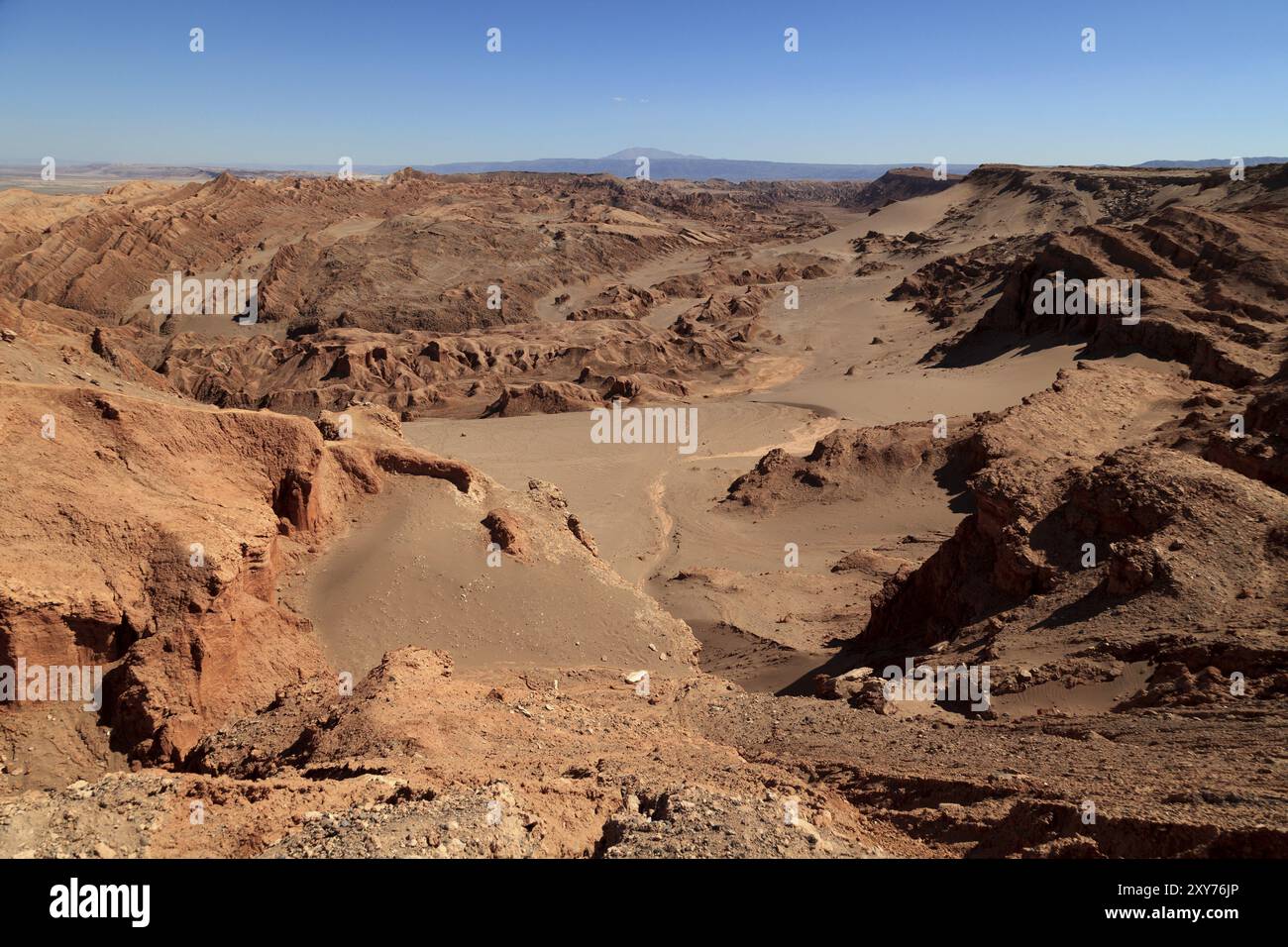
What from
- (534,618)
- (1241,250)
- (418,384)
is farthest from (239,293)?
(1241,250)

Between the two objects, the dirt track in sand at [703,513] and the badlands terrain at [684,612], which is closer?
the badlands terrain at [684,612]

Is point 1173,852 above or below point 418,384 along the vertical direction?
below

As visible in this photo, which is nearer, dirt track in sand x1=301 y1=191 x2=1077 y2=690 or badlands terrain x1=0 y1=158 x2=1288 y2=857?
badlands terrain x1=0 y1=158 x2=1288 y2=857

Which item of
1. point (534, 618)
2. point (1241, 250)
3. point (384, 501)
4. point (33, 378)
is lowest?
point (534, 618)

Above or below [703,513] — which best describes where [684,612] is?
below

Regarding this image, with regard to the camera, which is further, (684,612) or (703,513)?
(703,513)
